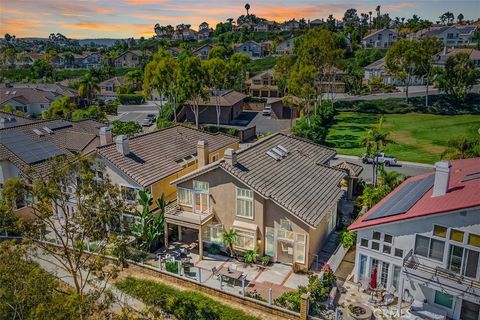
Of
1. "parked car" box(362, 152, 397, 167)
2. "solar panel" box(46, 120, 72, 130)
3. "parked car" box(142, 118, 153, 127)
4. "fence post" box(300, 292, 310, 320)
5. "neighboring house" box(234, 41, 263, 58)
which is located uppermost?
"neighboring house" box(234, 41, 263, 58)

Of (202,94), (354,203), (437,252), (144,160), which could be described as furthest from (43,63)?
(437,252)

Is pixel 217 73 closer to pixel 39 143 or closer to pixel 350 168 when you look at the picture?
pixel 39 143

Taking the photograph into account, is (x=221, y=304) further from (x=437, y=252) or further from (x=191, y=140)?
(x=191, y=140)

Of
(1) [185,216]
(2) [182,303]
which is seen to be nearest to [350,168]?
(1) [185,216]

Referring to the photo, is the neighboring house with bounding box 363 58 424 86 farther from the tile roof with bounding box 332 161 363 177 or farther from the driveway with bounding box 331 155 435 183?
the tile roof with bounding box 332 161 363 177

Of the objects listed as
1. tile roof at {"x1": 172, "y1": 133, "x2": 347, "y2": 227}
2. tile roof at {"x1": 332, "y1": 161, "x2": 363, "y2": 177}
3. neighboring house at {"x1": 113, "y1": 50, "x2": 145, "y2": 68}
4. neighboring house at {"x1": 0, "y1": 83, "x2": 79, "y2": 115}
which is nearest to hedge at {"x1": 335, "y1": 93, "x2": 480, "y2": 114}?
tile roof at {"x1": 332, "y1": 161, "x2": 363, "y2": 177}

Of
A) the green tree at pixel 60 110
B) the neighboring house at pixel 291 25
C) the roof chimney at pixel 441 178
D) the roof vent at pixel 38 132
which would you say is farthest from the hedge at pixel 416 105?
the neighboring house at pixel 291 25
